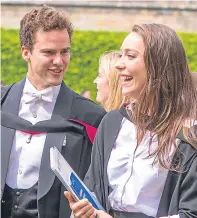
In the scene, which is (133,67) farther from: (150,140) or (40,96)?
A: (40,96)

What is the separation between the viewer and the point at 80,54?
882 inches

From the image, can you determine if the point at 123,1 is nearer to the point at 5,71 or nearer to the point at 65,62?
the point at 5,71

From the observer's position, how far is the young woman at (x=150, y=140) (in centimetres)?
381

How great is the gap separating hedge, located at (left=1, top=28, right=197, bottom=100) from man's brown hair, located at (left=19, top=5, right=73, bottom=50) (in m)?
16.9

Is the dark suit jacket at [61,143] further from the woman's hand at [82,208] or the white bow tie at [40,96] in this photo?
the woman's hand at [82,208]

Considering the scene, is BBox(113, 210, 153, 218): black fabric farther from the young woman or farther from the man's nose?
the man's nose

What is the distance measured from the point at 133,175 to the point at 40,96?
3.62ft

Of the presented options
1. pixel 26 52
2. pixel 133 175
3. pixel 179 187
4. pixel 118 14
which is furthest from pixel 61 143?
pixel 118 14

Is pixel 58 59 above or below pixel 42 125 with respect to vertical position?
above

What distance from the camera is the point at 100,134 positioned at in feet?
13.7

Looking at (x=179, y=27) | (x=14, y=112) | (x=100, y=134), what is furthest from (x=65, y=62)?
(x=179, y=27)

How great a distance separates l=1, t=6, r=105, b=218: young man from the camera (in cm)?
465

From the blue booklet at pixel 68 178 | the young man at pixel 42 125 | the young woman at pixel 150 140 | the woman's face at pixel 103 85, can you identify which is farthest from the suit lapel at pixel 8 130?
the woman's face at pixel 103 85

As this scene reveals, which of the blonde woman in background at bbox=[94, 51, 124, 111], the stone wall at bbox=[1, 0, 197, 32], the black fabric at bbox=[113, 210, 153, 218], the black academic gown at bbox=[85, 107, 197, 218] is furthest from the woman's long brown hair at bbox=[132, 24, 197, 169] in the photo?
the stone wall at bbox=[1, 0, 197, 32]
